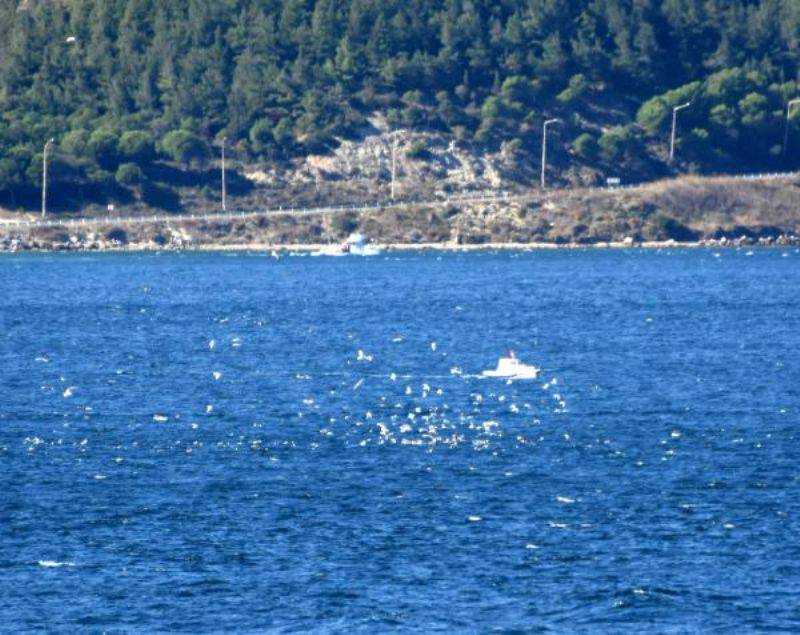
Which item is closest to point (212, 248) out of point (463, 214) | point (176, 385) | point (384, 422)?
point (463, 214)

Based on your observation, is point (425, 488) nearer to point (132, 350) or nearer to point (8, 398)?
point (8, 398)

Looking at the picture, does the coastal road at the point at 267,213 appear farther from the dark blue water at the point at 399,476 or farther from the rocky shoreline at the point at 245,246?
the dark blue water at the point at 399,476

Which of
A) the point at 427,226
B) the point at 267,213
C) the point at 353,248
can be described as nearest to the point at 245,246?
the point at 267,213

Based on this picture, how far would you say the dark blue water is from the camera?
43.8m

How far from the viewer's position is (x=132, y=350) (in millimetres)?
98438

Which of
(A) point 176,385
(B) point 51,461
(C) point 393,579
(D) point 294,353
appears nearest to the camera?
(C) point 393,579

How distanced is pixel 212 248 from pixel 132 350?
324 ft

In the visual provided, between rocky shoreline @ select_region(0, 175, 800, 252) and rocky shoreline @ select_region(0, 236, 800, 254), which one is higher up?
rocky shoreline @ select_region(0, 175, 800, 252)

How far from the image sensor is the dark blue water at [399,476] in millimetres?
43812

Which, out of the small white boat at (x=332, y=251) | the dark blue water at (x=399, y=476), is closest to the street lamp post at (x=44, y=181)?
the small white boat at (x=332, y=251)

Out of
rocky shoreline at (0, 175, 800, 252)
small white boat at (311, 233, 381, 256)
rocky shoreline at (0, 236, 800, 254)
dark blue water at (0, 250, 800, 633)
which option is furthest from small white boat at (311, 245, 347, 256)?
dark blue water at (0, 250, 800, 633)

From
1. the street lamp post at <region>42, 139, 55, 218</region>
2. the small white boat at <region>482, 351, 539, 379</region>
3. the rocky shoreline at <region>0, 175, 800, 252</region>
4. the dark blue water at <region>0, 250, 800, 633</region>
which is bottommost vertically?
the dark blue water at <region>0, 250, 800, 633</region>

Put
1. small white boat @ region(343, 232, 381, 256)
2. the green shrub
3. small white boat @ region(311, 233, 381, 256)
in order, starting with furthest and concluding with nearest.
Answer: the green shrub, small white boat @ region(311, 233, 381, 256), small white boat @ region(343, 232, 381, 256)

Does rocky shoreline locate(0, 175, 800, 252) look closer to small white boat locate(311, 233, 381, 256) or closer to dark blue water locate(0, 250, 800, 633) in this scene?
small white boat locate(311, 233, 381, 256)
